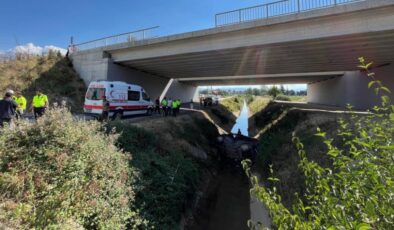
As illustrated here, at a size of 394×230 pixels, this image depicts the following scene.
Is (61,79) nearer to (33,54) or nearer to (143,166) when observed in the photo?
(33,54)

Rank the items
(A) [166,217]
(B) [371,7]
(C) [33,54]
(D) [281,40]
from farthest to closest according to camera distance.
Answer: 1. (C) [33,54]
2. (D) [281,40]
3. (B) [371,7]
4. (A) [166,217]

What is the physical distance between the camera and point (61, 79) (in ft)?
75.5

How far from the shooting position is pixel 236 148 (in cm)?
1795

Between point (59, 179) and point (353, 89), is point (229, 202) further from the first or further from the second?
point (353, 89)

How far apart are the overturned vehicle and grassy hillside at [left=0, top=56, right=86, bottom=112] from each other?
1233 centimetres

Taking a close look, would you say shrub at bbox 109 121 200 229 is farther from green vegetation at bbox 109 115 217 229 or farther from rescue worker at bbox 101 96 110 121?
rescue worker at bbox 101 96 110 121

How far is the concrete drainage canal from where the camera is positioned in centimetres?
945

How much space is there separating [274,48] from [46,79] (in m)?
19.7

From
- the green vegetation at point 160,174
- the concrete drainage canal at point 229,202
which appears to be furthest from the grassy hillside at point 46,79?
the concrete drainage canal at point 229,202

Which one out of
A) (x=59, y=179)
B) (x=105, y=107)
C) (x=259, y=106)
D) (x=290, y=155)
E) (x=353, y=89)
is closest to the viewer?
(x=59, y=179)

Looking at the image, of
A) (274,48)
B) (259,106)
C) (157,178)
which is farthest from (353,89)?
(157,178)

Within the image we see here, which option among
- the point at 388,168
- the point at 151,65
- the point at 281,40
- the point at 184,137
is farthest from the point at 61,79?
the point at 388,168

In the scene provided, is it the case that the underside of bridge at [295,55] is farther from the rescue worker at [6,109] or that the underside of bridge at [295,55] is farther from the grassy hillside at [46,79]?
the rescue worker at [6,109]

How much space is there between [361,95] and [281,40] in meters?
15.0
